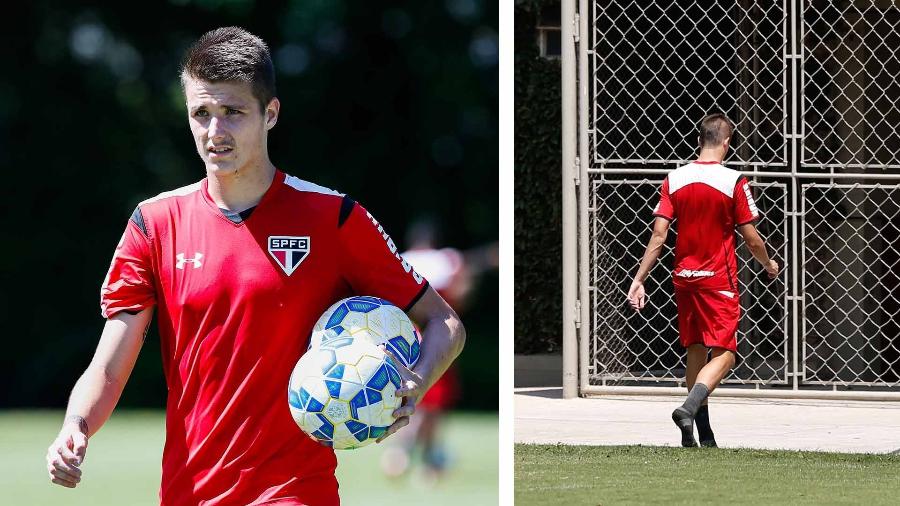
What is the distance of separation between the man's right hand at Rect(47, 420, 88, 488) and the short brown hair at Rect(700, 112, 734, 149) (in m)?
4.76

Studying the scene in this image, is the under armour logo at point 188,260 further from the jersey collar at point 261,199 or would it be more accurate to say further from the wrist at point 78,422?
the wrist at point 78,422

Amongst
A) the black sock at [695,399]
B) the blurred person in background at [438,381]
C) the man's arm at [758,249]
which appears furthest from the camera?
the blurred person in background at [438,381]

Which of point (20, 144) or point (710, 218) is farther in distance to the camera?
point (20, 144)

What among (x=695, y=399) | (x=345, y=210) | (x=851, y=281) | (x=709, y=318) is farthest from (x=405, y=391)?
(x=851, y=281)

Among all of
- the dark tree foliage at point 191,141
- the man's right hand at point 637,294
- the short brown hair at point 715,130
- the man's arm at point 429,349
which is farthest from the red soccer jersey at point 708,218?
the dark tree foliage at point 191,141

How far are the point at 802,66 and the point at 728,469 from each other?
3.81 m

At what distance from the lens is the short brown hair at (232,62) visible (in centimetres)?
336

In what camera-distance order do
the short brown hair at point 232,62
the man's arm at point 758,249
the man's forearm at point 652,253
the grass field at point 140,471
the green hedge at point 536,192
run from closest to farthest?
1. the short brown hair at point 232,62
2. the man's arm at point 758,249
3. the man's forearm at point 652,253
4. the grass field at point 140,471
5. the green hedge at point 536,192

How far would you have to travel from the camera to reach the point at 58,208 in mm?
13477

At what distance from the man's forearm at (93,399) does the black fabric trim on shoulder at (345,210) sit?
636 millimetres

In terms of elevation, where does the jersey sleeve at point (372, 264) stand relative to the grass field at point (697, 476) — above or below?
above

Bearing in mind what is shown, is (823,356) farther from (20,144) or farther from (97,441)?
(20,144)

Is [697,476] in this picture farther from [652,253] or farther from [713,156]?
[713,156]

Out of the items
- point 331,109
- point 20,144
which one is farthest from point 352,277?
point 20,144
